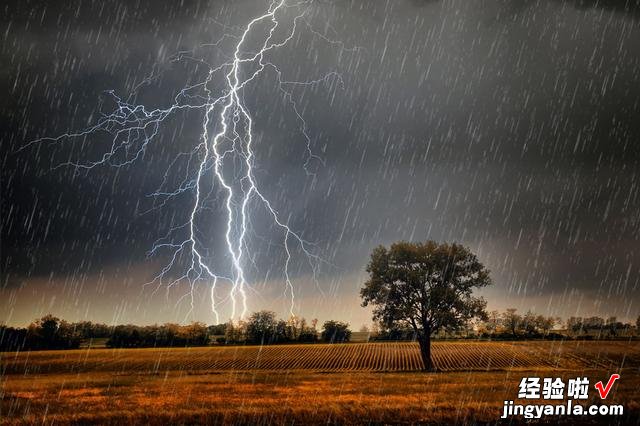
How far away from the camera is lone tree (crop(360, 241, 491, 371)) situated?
34.1 metres

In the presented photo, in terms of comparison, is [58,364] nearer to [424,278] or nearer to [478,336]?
[424,278]

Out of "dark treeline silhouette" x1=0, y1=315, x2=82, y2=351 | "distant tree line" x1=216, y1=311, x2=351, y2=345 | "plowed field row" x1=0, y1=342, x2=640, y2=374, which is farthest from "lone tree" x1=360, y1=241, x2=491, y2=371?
"dark treeline silhouette" x1=0, y1=315, x2=82, y2=351

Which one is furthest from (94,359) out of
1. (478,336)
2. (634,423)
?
(478,336)

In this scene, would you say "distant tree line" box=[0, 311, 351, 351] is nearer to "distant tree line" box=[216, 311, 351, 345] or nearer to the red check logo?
"distant tree line" box=[216, 311, 351, 345]

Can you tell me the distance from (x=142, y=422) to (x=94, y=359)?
38776mm

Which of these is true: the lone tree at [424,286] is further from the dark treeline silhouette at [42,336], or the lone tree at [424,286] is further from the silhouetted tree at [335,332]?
the dark treeline silhouette at [42,336]

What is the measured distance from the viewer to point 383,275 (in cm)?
3475

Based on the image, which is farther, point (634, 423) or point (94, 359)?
point (94, 359)

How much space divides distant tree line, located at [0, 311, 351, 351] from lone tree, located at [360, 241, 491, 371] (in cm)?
3584

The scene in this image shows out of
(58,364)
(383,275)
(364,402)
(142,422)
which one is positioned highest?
(383,275)

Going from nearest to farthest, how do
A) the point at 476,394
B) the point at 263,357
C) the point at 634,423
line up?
1. the point at 634,423
2. the point at 476,394
3. the point at 263,357

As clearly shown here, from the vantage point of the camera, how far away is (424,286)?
34594mm

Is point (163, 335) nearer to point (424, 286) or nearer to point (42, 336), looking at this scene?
point (42, 336)

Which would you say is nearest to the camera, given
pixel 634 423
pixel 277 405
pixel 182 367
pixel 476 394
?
pixel 634 423
